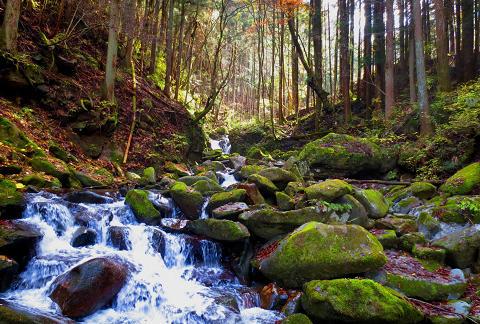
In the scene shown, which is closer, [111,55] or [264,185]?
Result: [264,185]

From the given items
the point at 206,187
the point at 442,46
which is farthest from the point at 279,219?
the point at 442,46

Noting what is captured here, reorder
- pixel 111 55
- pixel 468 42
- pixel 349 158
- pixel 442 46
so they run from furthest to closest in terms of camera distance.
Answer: pixel 468 42 → pixel 442 46 → pixel 349 158 → pixel 111 55

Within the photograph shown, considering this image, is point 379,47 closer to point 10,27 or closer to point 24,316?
point 10,27

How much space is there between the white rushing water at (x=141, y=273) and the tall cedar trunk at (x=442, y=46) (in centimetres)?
1189

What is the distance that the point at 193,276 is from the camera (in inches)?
293

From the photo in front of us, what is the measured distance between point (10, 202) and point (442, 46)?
15112mm

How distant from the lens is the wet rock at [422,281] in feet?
19.1

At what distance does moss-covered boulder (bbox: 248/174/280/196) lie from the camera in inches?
396

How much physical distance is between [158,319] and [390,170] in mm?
10805

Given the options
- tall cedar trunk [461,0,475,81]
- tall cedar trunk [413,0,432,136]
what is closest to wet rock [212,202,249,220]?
tall cedar trunk [413,0,432,136]

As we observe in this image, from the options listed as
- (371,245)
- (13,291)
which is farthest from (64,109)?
(371,245)

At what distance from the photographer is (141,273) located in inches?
265

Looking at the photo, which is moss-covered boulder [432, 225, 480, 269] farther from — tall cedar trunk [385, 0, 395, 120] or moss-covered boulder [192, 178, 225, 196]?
tall cedar trunk [385, 0, 395, 120]

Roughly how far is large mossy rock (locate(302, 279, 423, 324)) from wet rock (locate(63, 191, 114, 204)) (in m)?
5.73
